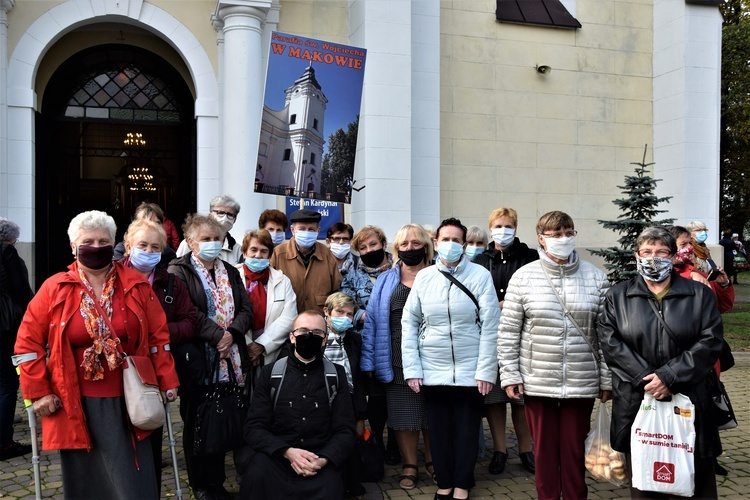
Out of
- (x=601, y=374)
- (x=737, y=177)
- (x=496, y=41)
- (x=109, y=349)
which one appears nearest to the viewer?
(x=109, y=349)

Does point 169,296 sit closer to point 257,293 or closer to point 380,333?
point 257,293

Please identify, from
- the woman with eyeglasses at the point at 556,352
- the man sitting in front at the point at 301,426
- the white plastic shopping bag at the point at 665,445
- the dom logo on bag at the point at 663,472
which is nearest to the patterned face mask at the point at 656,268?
the woman with eyeglasses at the point at 556,352

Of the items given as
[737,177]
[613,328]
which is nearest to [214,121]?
[613,328]

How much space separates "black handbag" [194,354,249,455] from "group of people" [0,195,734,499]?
3.4 inches

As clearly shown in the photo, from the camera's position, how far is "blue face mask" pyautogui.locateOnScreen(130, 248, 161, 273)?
4.55m

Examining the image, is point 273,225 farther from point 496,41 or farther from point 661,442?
point 496,41

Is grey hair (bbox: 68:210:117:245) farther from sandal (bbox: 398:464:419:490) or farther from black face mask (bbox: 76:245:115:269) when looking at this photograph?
sandal (bbox: 398:464:419:490)

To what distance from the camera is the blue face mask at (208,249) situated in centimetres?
507

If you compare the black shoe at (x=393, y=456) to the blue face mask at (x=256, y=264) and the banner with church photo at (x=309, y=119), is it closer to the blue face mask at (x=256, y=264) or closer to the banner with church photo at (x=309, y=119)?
the blue face mask at (x=256, y=264)

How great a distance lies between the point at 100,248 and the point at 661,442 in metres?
3.28

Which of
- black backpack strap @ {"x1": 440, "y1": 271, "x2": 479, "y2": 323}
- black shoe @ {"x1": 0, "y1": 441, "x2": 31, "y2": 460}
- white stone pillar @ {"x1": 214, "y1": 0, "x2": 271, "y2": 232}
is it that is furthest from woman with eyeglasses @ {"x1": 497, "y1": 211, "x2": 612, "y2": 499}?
white stone pillar @ {"x1": 214, "y1": 0, "x2": 271, "y2": 232}

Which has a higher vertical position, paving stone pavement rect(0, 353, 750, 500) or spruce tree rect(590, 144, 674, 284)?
spruce tree rect(590, 144, 674, 284)

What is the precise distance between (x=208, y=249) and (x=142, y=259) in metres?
0.61

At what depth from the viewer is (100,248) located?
3846 mm
